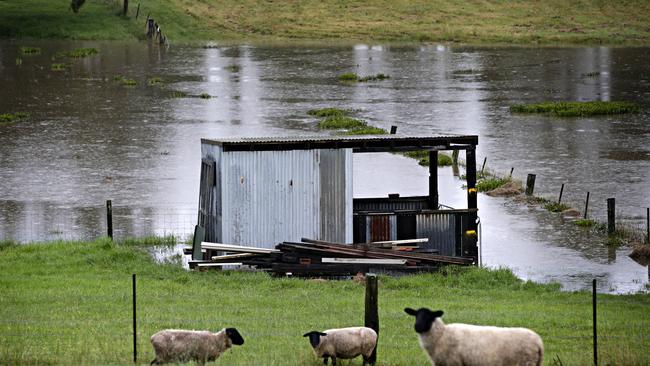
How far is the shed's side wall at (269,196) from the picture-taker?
28.0m

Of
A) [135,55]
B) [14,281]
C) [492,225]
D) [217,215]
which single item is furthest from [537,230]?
[135,55]

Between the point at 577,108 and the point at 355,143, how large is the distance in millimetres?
40901

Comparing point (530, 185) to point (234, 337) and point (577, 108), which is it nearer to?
point (234, 337)

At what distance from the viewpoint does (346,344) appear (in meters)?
16.6

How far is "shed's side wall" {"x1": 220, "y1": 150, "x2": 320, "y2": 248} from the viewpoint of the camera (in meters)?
28.0

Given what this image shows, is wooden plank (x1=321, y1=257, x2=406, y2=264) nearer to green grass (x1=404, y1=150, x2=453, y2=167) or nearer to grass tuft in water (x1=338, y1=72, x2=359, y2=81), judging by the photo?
green grass (x1=404, y1=150, x2=453, y2=167)

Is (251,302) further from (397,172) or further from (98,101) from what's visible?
(98,101)

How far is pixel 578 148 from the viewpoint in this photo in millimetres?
53281

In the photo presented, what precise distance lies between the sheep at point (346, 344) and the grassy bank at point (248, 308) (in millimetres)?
446

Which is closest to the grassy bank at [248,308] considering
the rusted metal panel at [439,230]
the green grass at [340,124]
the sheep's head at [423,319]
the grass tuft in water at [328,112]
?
the rusted metal panel at [439,230]

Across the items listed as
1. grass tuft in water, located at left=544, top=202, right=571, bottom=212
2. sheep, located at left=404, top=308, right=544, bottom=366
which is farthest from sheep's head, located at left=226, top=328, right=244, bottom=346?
grass tuft in water, located at left=544, top=202, right=571, bottom=212

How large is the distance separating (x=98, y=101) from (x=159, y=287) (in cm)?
4615

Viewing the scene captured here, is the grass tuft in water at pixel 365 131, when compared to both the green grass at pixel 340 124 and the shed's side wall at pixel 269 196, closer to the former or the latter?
the green grass at pixel 340 124

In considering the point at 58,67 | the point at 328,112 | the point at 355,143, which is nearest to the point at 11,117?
the point at 328,112
